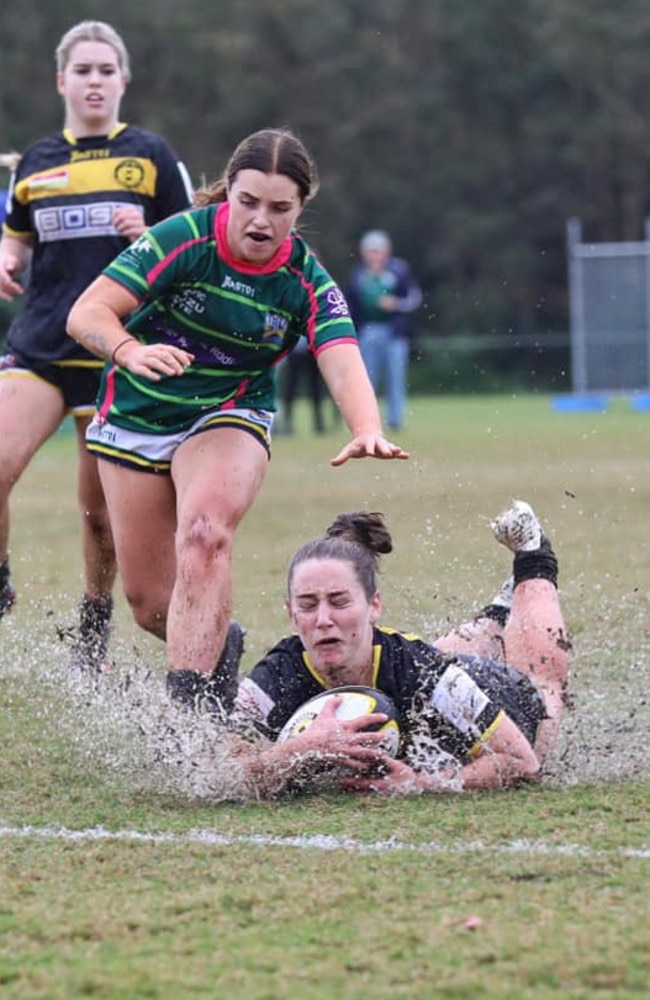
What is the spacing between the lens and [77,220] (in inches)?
276

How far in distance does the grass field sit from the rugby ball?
18 cm

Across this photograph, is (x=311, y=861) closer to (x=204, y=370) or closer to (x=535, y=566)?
(x=204, y=370)

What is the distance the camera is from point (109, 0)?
1917 inches

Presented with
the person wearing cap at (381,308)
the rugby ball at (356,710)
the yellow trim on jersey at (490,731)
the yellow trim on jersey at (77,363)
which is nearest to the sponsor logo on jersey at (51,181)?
the yellow trim on jersey at (77,363)

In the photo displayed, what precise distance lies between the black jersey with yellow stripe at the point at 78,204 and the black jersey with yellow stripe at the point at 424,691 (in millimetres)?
2231

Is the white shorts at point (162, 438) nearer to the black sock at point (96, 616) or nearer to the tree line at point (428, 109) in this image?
the black sock at point (96, 616)

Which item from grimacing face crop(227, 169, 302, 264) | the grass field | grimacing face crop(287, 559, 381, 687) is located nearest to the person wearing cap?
the grass field

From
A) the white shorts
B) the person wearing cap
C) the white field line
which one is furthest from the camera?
the person wearing cap

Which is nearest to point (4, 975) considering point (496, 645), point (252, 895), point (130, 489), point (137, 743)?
point (252, 895)

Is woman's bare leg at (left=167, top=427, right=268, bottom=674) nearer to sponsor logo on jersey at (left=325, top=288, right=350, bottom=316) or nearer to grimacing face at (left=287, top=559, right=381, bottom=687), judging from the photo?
grimacing face at (left=287, top=559, right=381, bottom=687)

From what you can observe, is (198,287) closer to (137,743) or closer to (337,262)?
(137,743)

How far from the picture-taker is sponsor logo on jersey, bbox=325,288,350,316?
18.0ft

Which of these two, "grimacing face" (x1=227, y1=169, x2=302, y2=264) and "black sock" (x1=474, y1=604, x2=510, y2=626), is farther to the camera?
"black sock" (x1=474, y1=604, x2=510, y2=626)

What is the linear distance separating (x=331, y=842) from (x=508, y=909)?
2.33ft
